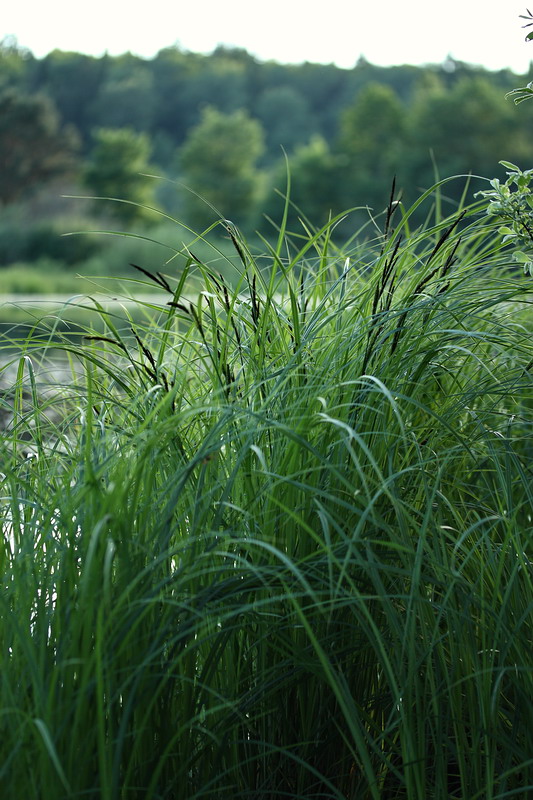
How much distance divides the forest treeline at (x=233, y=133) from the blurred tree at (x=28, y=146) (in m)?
0.04

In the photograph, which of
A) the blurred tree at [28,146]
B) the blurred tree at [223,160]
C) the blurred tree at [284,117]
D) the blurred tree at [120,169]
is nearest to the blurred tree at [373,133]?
the blurred tree at [223,160]

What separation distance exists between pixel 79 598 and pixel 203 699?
232 mm

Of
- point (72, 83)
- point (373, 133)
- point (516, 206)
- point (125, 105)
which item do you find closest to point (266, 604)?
point (516, 206)

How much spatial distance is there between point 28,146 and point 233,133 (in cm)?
963

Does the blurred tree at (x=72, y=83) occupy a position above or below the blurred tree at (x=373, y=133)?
above

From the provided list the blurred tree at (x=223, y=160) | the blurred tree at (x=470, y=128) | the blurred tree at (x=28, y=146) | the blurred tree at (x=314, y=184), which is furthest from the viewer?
the blurred tree at (x=470, y=128)

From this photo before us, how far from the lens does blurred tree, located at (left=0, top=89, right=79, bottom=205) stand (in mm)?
33625

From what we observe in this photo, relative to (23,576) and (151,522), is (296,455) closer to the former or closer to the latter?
(151,522)

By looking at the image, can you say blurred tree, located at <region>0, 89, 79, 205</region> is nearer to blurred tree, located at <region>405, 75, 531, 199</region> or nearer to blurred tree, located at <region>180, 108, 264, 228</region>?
blurred tree, located at <region>180, 108, 264, 228</region>

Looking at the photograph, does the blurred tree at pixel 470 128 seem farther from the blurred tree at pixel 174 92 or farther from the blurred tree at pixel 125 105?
the blurred tree at pixel 125 105

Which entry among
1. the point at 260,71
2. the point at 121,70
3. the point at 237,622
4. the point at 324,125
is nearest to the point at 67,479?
the point at 237,622

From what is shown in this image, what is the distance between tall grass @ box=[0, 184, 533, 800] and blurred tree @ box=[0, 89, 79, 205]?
35.3 m

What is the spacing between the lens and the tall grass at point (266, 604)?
2.57 feet

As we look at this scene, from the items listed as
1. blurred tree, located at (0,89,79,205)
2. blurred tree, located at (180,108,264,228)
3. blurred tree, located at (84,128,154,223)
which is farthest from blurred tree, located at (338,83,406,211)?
blurred tree, located at (0,89,79,205)
